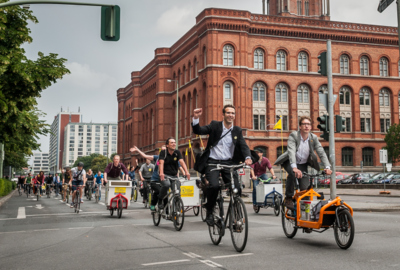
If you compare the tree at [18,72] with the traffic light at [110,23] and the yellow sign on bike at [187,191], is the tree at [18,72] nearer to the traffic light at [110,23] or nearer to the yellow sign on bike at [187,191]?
the traffic light at [110,23]

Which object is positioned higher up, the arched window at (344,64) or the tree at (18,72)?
the arched window at (344,64)

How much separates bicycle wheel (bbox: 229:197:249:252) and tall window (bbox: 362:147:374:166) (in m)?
52.6

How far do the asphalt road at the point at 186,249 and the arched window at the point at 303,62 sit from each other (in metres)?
46.2

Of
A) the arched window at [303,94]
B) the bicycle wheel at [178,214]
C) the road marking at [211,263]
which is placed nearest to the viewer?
the road marking at [211,263]

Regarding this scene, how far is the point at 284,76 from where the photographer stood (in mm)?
53438

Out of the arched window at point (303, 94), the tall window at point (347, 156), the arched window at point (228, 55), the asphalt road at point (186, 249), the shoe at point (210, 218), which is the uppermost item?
the arched window at point (228, 55)

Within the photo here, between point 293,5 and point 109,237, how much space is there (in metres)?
66.5

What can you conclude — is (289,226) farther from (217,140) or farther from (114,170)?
(114,170)

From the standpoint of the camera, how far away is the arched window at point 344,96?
55.9 metres

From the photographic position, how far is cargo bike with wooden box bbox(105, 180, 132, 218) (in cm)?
1272

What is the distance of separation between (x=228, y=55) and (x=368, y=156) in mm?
20767

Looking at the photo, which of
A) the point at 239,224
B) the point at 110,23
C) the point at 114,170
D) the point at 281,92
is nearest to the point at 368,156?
the point at 281,92

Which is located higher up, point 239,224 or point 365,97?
point 365,97

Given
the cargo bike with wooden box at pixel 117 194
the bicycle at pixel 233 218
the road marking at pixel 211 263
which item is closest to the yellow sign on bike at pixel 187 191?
the cargo bike with wooden box at pixel 117 194
